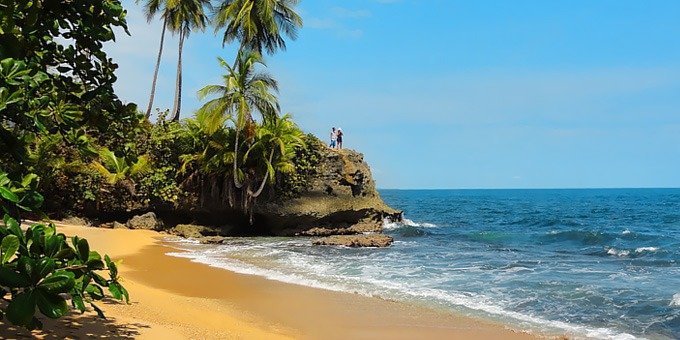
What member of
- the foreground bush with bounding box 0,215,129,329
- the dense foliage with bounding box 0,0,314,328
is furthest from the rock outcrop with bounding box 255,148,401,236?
the foreground bush with bounding box 0,215,129,329

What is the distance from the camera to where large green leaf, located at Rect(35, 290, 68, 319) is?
2.71 meters

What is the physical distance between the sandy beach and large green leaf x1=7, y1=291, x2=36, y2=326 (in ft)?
7.97

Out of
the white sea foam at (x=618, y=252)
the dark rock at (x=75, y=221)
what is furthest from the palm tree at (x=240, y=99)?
the white sea foam at (x=618, y=252)

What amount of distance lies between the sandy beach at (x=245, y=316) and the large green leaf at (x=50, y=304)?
2.42 m

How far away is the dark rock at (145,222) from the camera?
75.2 feet

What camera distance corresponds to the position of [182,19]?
109 feet

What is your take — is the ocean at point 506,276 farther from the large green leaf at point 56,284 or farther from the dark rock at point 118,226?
the large green leaf at point 56,284

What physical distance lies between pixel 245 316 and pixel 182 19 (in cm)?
2815

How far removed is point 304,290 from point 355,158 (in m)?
18.4

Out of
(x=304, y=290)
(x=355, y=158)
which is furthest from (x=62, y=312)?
(x=355, y=158)

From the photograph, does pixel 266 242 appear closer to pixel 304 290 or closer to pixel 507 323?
pixel 304 290

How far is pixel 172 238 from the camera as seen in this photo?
21.1 metres

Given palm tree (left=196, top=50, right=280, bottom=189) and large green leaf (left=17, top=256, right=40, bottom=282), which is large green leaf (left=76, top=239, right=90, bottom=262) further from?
palm tree (left=196, top=50, right=280, bottom=189)

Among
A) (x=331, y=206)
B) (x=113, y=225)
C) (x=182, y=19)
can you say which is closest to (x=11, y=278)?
(x=113, y=225)
